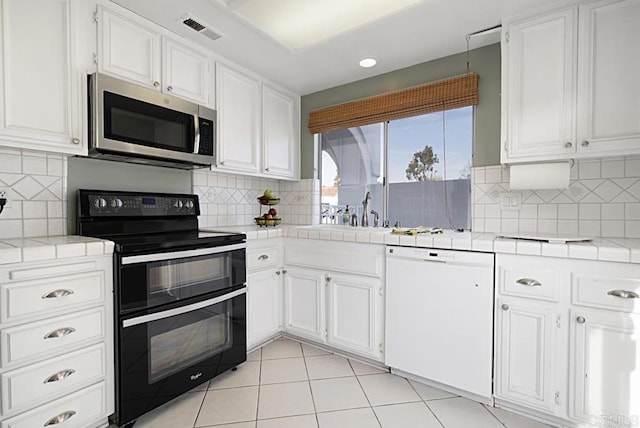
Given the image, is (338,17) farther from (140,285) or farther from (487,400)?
(487,400)

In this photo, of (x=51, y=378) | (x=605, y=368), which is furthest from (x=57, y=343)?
(x=605, y=368)

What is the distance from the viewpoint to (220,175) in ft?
9.27

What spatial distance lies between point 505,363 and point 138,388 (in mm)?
1986

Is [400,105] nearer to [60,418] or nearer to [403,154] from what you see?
[403,154]

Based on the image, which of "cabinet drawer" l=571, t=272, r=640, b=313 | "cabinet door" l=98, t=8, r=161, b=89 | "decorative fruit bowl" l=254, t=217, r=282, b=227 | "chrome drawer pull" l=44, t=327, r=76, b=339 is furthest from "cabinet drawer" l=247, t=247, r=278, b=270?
"cabinet drawer" l=571, t=272, r=640, b=313

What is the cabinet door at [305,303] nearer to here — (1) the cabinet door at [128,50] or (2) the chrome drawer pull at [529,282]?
(2) the chrome drawer pull at [529,282]

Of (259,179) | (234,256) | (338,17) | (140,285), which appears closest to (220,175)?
(259,179)

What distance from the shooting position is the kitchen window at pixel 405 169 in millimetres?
2529

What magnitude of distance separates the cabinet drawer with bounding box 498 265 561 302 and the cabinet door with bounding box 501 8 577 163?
714mm

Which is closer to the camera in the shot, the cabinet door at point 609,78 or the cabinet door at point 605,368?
the cabinet door at point 605,368

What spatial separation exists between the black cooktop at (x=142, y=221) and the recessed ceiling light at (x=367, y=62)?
169 centimetres

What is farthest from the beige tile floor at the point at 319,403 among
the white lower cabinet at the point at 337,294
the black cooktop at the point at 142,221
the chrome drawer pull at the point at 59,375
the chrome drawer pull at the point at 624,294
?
the black cooktop at the point at 142,221

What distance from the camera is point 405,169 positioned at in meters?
2.80

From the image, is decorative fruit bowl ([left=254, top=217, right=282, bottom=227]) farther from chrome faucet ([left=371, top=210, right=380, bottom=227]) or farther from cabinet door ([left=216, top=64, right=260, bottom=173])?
chrome faucet ([left=371, top=210, right=380, bottom=227])
